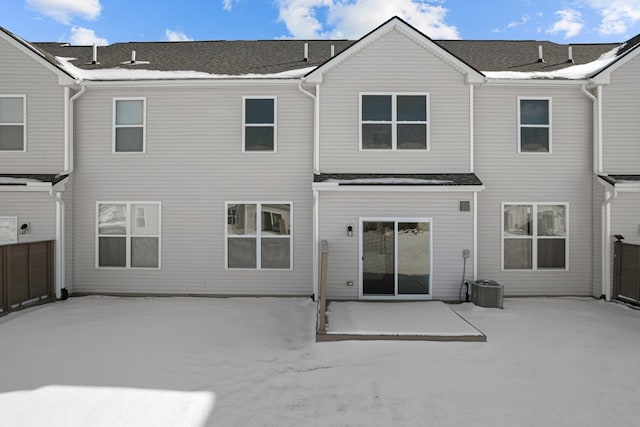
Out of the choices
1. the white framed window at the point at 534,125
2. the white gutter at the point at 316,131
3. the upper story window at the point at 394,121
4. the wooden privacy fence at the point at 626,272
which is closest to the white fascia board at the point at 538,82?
the white framed window at the point at 534,125

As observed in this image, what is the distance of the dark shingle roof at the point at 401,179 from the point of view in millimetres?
9227

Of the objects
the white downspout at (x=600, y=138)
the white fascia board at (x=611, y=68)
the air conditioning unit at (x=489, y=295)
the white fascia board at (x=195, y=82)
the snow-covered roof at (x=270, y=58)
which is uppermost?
the snow-covered roof at (x=270, y=58)

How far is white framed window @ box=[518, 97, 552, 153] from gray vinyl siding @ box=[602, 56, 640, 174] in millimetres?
1336

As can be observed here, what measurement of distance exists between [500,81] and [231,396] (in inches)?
378

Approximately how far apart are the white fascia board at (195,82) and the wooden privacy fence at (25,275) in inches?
174

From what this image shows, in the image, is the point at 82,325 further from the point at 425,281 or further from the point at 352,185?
the point at 425,281

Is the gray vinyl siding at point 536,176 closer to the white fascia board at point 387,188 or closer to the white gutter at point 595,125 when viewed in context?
the white gutter at point 595,125

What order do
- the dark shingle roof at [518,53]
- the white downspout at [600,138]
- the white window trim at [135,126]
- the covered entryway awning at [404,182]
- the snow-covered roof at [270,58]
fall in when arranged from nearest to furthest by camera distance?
the covered entryway awning at [404,182] < the white downspout at [600,138] < the white window trim at [135,126] < the snow-covered roof at [270,58] < the dark shingle roof at [518,53]

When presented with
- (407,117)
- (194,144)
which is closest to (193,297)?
(194,144)

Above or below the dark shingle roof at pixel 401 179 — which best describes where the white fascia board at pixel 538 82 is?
above

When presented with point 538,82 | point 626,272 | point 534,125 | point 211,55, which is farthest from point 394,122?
point 626,272

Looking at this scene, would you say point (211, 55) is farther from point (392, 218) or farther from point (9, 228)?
point (392, 218)

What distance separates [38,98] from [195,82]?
4.16 m

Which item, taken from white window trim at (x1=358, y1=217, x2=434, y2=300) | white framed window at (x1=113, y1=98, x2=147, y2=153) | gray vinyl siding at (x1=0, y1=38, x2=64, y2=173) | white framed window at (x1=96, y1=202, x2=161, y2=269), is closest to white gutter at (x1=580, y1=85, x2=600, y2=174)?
white window trim at (x1=358, y1=217, x2=434, y2=300)
